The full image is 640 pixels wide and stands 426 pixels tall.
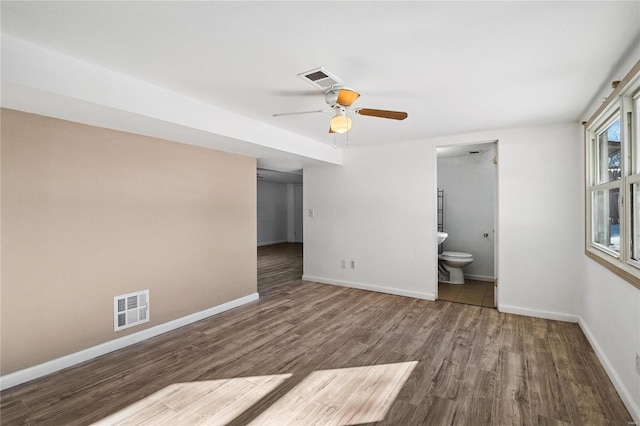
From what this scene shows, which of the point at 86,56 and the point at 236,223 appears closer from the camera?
the point at 86,56

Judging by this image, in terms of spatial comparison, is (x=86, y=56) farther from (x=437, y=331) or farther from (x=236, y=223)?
(x=437, y=331)

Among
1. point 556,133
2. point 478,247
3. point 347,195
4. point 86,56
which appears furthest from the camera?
point 478,247

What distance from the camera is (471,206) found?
18.2ft

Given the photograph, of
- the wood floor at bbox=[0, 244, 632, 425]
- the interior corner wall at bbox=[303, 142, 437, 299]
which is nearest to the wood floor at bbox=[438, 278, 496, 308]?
the interior corner wall at bbox=[303, 142, 437, 299]

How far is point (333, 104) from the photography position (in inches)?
101

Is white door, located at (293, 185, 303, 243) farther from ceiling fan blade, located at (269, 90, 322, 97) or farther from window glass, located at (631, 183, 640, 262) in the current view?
window glass, located at (631, 183, 640, 262)

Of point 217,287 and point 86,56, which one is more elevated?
point 86,56

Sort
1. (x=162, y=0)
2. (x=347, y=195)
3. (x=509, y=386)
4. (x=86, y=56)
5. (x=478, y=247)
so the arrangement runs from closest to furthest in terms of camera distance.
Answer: (x=162, y=0) → (x=86, y=56) → (x=509, y=386) → (x=347, y=195) → (x=478, y=247)

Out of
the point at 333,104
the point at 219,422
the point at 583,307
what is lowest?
the point at 219,422

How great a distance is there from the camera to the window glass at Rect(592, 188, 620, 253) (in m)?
2.47

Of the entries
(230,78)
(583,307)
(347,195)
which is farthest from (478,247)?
(230,78)

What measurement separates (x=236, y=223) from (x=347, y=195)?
→ 190 centimetres

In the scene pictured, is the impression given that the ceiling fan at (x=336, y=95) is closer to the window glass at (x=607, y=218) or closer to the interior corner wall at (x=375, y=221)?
the window glass at (x=607, y=218)

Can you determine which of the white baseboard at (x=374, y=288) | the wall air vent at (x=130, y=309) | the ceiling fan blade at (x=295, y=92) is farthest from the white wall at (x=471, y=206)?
the wall air vent at (x=130, y=309)
